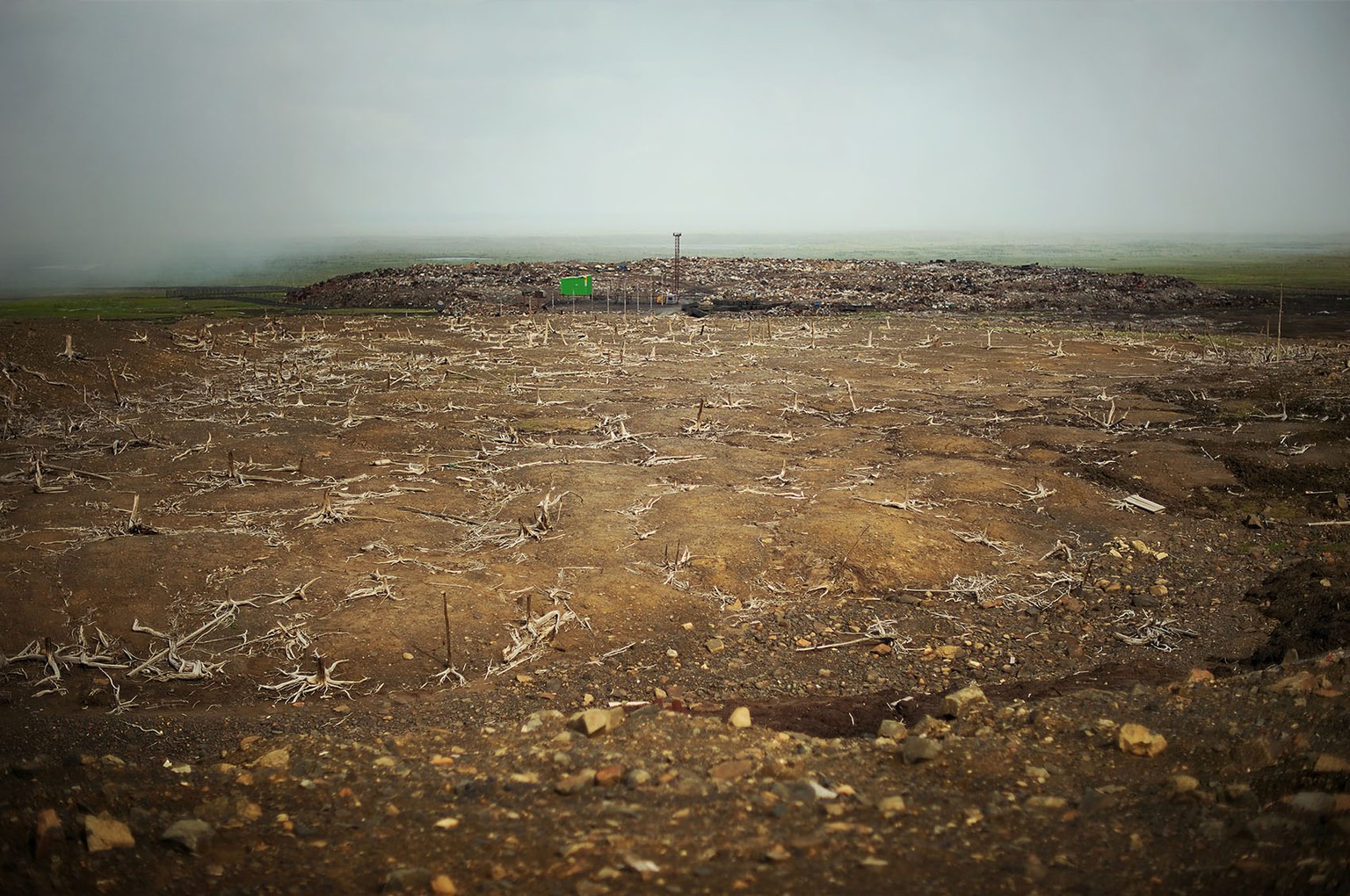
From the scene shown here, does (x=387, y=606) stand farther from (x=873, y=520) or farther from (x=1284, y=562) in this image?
(x=1284, y=562)

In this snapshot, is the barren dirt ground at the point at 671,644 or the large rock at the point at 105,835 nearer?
the large rock at the point at 105,835

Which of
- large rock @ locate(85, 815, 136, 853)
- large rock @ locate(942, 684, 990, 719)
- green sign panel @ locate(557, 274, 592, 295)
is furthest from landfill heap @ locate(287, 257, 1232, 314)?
large rock @ locate(85, 815, 136, 853)

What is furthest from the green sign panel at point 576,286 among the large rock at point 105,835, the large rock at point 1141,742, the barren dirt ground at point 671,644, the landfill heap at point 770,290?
the large rock at point 105,835

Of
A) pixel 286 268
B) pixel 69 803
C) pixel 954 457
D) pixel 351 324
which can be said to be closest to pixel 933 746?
pixel 69 803

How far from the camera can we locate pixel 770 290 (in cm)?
3738

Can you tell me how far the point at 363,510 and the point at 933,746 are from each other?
6.21 meters

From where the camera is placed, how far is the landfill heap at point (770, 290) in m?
33.2

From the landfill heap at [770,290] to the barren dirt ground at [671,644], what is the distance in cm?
1961

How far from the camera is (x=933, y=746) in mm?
4109

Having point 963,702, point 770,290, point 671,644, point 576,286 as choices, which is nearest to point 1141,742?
point 963,702

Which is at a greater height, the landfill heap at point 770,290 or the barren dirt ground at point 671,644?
the landfill heap at point 770,290

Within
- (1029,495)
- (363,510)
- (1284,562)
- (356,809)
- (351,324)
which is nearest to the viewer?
(356,809)

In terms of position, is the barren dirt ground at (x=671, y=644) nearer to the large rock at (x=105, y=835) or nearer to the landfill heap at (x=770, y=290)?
the large rock at (x=105, y=835)

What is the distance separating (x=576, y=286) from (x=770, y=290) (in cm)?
889
